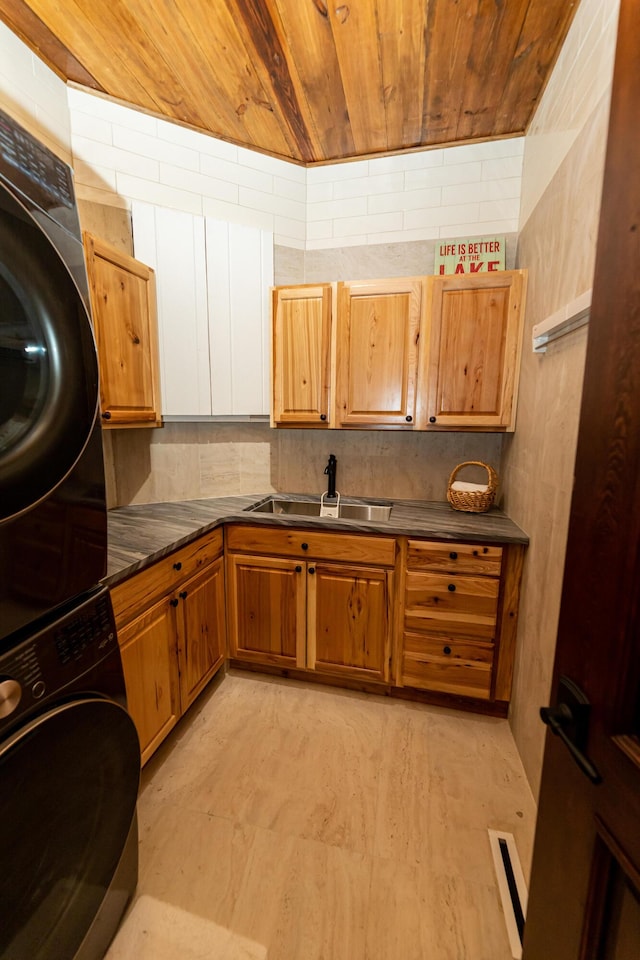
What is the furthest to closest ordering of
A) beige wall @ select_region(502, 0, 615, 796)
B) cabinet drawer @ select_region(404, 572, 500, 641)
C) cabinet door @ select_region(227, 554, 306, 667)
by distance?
cabinet door @ select_region(227, 554, 306, 667)
cabinet drawer @ select_region(404, 572, 500, 641)
beige wall @ select_region(502, 0, 615, 796)

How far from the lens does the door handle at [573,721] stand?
56 cm

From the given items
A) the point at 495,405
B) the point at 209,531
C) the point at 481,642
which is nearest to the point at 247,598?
the point at 209,531

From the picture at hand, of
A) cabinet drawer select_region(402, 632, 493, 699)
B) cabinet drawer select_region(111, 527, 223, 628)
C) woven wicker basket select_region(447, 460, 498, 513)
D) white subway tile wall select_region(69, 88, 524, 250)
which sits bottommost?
cabinet drawer select_region(402, 632, 493, 699)

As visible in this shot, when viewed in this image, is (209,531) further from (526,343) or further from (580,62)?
(580,62)

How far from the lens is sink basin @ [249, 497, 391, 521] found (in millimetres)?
2350

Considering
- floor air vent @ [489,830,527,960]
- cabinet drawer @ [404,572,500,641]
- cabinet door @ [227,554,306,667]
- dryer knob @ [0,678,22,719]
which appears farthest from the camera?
cabinet door @ [227,554,306,667]

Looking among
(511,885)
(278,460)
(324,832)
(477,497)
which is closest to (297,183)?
(278,460)

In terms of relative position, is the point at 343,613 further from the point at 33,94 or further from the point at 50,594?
the point at 33,94

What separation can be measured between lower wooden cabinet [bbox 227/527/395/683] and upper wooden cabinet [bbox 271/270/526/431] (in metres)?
0.67

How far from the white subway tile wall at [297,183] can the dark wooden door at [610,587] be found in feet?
6.25

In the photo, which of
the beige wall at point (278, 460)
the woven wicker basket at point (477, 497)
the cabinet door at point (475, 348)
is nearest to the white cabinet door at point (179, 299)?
the beige wall at point (278, 460)

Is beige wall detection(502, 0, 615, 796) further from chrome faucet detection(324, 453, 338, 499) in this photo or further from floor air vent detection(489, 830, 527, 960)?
chrome faucet detection(324, 453, 338, 499)

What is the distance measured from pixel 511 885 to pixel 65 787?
134cm

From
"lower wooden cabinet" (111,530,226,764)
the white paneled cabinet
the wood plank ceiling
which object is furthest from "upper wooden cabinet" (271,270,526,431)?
"lower wooden cabinet" (111,530,226,764)
